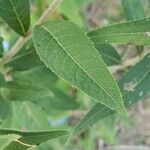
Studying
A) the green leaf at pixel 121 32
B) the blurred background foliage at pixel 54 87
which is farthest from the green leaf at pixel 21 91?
the green leaf at pixel 121 32

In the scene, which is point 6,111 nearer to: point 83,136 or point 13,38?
point 13,38

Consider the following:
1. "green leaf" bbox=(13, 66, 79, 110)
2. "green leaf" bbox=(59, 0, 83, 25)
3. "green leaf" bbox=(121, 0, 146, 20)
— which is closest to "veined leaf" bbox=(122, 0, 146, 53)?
"green leaf" bbox=(121, 0, 146, 20)

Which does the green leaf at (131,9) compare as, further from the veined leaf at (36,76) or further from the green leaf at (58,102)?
the green leaf at (58,102)

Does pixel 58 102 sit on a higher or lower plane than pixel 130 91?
lower

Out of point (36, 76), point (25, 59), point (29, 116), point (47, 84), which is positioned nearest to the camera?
point (25, 59)

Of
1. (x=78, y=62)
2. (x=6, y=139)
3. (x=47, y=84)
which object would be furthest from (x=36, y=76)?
(x=6, y=139)

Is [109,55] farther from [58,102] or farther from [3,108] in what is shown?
[58,102]
